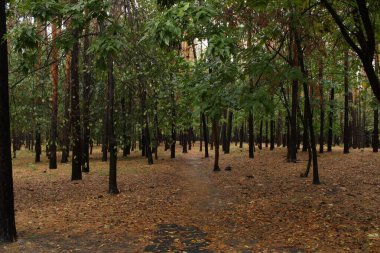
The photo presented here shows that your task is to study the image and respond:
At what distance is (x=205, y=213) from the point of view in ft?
34.9

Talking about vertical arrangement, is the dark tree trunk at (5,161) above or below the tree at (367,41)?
below

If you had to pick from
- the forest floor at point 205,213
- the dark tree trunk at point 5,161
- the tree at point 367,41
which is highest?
the tree at point 367,41

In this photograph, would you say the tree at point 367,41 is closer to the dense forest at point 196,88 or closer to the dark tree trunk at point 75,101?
the dense forest at point 196,88

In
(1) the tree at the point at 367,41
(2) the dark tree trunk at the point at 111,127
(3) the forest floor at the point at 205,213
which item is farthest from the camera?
(2) the dark tree trunk at the point at 111,127

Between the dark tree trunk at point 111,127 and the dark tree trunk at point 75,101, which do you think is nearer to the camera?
the dark tree trunk at point 111,127

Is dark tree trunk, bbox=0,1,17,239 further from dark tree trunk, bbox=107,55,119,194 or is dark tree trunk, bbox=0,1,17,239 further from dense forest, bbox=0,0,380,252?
dark tree trunk, bbox=107,55,119,194

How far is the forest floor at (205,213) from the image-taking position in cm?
761

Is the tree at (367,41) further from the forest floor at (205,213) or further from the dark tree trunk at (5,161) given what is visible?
the dark tree trunk at (5,161)

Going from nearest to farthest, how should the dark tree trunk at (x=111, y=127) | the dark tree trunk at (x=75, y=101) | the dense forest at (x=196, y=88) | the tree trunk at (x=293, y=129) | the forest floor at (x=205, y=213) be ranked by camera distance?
1. the dense forest at (x=196, y=88)
2. the forest floor at (x=205, y=213)
3. the dark tree trunk at (x=111, y=127)
4. the dark tree trunk at (x=75, y=101)
5. the tree trunk at (x=293, y=129)

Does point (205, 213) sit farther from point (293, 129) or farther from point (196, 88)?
point (293, 129)

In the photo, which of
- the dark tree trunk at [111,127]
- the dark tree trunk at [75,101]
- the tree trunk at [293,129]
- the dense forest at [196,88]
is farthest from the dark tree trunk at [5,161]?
the tree trunk at [293,129]

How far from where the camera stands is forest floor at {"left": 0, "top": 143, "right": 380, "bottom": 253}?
7605mm

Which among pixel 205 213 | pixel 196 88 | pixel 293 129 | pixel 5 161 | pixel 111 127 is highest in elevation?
pixel 196 88

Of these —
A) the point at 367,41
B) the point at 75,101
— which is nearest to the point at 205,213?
the point at 367,41
